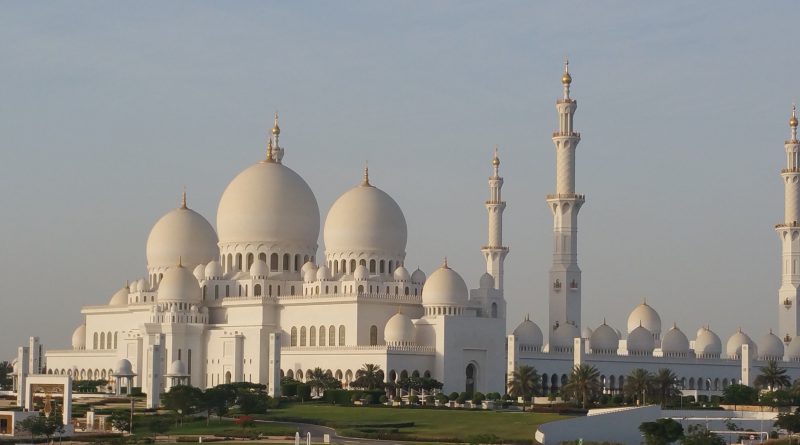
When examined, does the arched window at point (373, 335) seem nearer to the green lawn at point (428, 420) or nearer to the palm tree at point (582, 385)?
the palm tree at point (582, 385)

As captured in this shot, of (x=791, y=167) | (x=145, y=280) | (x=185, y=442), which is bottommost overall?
(x=185, y=442)

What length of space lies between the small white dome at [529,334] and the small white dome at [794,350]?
56.2 ft

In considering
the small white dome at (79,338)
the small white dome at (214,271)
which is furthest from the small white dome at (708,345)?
the small white dome at (79,338)

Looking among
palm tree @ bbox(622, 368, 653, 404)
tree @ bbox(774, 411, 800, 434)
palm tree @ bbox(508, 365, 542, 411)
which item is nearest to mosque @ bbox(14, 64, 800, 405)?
palm tree @ bbox(508, 365, 542, 411)

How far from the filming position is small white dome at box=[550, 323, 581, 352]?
9519cm

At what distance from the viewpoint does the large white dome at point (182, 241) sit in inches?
Answer: 3942

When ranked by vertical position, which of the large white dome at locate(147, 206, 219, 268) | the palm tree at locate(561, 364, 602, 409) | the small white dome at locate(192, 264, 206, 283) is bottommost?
the palm tree at locate(561, 364, 602, 409)

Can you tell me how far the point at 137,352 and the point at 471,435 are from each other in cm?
3724

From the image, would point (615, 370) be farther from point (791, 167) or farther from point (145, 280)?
point (145, 280)

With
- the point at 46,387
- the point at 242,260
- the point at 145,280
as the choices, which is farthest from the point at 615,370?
the point at 46,387

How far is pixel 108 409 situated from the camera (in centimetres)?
7306

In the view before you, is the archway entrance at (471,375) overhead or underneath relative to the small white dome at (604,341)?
underneath

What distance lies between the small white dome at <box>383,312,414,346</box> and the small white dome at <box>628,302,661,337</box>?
852 inches

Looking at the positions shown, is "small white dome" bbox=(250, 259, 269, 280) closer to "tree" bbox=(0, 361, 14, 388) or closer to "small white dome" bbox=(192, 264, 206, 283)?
"small white dome" bbox=(192, 264, 206, 283)
